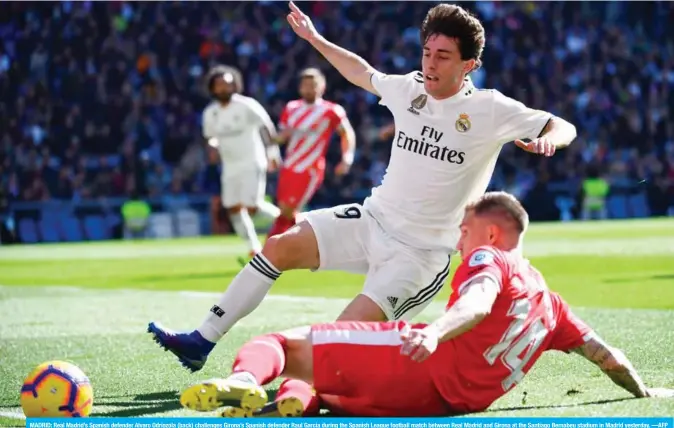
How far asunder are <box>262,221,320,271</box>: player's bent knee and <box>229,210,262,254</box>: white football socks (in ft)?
32.6

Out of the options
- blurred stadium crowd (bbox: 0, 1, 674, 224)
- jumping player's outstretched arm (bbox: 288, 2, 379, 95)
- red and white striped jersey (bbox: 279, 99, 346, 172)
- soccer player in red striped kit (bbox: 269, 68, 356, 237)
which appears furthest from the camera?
blurred stadium crowd (bbox: 0, 1, 674, 224)

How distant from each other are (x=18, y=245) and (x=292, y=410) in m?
20.8

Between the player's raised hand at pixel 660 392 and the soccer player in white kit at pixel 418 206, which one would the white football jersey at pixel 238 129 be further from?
the player's raised hand at pixel 660 392

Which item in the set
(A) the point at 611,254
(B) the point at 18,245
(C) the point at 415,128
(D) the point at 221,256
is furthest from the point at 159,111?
(C) the point at 415,128

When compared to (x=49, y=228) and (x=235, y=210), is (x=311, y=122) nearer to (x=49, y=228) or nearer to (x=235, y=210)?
(x=235, y=210)

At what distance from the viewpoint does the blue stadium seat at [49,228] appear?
2609cm

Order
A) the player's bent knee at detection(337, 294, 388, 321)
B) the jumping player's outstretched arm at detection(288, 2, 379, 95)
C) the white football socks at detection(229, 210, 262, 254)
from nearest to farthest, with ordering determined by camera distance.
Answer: the player's bent knee at detection(337, 294, 388, 321), the jumping player's outstretched arm at detection(288, 2, 379, 95), the white football socks at detection(229, 210, 262, 254)

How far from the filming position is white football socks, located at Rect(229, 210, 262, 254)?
1673 centimetres

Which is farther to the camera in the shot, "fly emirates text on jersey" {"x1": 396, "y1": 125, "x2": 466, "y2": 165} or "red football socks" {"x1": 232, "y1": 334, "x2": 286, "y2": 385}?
"fly emirates text on jersey" {"x1": 396, "y1": 125, "x2": 466, "y2": 165}

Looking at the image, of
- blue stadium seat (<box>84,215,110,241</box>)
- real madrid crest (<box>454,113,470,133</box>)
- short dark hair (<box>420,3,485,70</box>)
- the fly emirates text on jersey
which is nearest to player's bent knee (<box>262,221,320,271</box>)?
the fly emirates text on jersey

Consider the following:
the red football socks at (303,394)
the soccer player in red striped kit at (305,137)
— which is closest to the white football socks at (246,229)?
the soccer player in red striped kit at (305,137)

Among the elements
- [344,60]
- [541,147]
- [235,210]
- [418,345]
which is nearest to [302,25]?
[344,60]

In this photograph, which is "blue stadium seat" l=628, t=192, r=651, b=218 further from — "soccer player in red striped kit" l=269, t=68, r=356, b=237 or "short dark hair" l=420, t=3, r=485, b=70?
"short dark hair" l=420, t=3, r=485, b=70

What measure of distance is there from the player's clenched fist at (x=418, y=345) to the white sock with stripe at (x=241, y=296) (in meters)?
2.23
